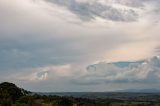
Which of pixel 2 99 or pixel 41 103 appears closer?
pixel 2 99

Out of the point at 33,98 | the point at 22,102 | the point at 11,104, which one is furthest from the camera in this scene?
the point at 33,98

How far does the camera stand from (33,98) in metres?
196

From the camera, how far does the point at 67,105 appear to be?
192 metres

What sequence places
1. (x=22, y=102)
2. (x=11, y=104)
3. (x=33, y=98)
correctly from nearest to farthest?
(x=11, y=104)
(x=22, y=102)
(x=33, y=98)

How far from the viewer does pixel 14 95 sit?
650ft

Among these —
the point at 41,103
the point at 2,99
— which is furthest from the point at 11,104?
the point at 41,103

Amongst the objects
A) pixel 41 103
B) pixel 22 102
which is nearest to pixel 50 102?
pixel 41 103

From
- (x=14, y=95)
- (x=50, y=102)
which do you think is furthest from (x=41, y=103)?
(x=14, y=95)

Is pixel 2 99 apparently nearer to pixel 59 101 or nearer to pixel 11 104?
pixel 11 104

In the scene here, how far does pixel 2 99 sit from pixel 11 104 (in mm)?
7345

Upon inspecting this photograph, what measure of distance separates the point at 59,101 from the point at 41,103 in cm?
1031

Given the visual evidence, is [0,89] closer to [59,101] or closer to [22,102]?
[22,102]

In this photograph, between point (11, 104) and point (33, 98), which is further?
point (33, 98)

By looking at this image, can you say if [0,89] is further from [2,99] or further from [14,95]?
[2,99]
